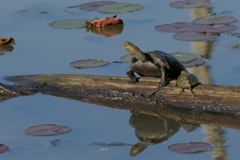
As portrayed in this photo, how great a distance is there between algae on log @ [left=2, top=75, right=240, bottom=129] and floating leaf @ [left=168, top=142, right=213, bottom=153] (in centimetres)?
72

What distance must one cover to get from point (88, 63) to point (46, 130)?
7.06 feet

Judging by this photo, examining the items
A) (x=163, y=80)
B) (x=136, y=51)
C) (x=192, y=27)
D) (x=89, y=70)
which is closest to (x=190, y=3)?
(x=192, y=27)

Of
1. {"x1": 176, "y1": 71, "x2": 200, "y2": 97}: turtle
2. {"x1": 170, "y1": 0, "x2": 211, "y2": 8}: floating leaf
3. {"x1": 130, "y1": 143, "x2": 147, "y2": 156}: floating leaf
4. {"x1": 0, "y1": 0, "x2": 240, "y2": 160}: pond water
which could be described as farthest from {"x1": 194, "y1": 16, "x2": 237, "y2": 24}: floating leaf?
{"x1": 130, "y1": 143, "x2": 147, "y2": 156}: floating leaf

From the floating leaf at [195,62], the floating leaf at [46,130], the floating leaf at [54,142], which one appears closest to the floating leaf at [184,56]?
the floating leaf at [195,62]

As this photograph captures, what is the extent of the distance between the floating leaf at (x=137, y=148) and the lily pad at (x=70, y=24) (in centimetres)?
477

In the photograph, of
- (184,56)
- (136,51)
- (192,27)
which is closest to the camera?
(136,51)

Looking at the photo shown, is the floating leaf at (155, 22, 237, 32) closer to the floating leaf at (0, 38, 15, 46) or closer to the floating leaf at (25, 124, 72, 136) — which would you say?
the floating leaf at (0, 38, 15, 46)

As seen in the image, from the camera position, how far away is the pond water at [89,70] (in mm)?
5660

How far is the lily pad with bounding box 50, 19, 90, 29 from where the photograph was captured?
10.2 metres

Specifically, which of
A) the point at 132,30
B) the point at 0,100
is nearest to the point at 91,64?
the point at 0,100

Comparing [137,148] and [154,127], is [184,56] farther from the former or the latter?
[137,148]

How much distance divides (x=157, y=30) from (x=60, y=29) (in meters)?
Result: 1.56

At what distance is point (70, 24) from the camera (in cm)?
1033

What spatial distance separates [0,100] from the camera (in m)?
7.11
